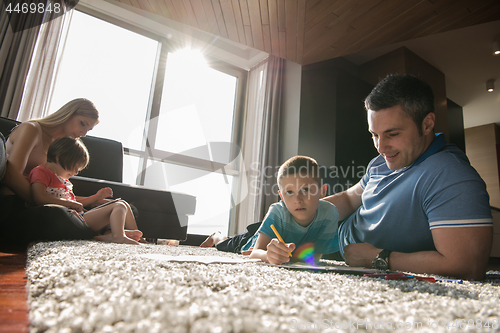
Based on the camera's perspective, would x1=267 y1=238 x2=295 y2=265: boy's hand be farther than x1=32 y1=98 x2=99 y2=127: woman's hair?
No

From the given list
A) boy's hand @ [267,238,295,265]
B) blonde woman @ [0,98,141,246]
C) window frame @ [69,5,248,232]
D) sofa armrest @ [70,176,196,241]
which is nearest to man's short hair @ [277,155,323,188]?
boy's hand @ [267,238,295,265]

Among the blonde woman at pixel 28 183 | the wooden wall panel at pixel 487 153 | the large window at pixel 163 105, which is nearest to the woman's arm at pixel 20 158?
the blonde woman at pixel 28 183

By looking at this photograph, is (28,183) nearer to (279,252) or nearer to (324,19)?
(279,252)

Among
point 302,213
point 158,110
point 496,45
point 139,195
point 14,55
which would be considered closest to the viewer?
point 302,213

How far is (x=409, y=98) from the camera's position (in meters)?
0.97

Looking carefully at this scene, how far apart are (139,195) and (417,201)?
73.7 inches

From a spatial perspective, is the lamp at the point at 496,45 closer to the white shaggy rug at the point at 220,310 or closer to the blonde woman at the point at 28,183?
the white shaggy rug at the point at 220,310

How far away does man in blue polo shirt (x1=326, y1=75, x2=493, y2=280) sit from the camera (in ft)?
2.46

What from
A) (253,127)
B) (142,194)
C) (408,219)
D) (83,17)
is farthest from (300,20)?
(83,17)

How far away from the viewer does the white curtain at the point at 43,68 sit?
2.60m

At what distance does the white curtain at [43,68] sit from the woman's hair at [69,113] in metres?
1.39

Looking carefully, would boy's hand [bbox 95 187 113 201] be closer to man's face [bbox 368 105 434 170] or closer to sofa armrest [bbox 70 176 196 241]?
sofa armrest [bbox 70 176 196 241]

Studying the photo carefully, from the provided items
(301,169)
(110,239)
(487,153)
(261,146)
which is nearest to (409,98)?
(301,169)

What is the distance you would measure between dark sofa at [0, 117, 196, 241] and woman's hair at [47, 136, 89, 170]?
43 centimetres
